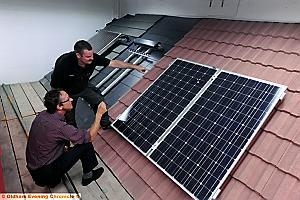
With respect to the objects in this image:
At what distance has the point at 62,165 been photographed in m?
2.24

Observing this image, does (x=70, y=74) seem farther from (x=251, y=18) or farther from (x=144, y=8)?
(x=144, y=8)

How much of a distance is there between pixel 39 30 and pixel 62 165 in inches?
140

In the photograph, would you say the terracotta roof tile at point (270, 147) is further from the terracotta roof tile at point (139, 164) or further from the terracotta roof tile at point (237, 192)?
the terracotta roof tile at point (139, 164)

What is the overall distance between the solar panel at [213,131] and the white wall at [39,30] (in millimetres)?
3608

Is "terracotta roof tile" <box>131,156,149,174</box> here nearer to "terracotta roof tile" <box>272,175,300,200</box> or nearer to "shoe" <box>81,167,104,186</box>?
"shoe" <box>81,167,104,186</box>

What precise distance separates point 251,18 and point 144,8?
2.47 m

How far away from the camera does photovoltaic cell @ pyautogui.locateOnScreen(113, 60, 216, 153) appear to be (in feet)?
8.10

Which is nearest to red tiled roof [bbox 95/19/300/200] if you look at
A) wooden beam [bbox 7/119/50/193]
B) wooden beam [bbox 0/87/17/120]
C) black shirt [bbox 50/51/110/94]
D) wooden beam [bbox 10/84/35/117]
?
black shirt [bbox 50/51/110/94]

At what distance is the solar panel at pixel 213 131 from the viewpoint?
6.21ft

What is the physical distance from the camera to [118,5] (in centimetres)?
575

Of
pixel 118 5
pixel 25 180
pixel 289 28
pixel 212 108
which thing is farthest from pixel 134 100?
pixel 118 5

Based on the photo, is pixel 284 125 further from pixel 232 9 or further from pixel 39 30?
pixel 39 30

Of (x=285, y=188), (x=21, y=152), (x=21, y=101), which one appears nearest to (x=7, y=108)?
(x=21, y=101)

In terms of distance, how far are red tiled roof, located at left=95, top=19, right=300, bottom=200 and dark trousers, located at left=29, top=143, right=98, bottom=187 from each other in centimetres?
27
